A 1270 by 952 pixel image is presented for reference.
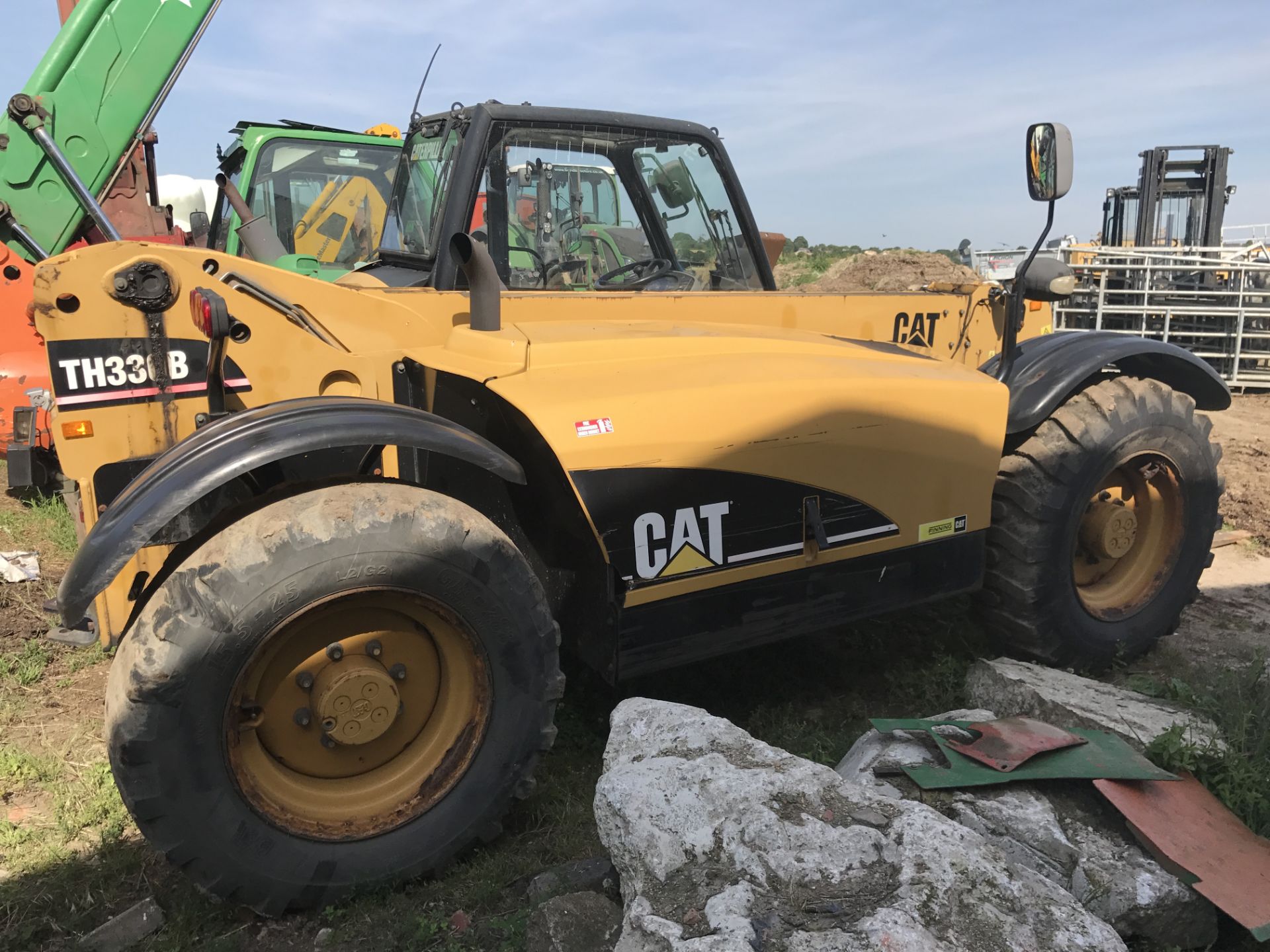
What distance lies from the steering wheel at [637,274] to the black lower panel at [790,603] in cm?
135

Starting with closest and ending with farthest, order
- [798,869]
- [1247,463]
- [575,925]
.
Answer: [798,869] → [575,925] → [1247,463]

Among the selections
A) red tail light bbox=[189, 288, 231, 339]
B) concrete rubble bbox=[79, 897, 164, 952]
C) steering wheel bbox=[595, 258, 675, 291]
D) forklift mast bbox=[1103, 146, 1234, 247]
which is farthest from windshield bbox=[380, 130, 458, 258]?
forklift mast bbox=[1103, 146, 1234, 247]

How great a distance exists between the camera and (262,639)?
2418 mm

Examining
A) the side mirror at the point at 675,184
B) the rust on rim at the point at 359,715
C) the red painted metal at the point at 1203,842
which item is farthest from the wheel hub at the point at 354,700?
the side mirror at the point at 675,184

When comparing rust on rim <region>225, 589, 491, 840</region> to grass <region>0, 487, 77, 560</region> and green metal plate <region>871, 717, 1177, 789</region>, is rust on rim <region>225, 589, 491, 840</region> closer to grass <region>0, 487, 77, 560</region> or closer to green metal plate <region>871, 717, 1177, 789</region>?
green metal plate <region>871, 717, 1177, 789</region>

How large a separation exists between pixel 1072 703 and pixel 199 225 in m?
Result: 6.39

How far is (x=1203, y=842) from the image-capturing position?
2621 millimetres

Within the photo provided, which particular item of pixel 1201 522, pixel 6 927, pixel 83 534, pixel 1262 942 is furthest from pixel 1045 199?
pixel 6 927

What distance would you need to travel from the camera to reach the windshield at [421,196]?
11.6ft

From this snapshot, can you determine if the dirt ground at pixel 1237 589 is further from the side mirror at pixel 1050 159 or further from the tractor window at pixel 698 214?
the tractor window at pixel 698 214

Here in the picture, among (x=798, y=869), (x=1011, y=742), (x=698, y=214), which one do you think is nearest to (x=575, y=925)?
(x=798, y=869)

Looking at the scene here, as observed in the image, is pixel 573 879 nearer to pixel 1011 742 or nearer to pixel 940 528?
pixel 1011 742

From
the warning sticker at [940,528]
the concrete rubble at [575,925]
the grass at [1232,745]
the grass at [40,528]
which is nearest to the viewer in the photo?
the concrete rubble at [575,925]

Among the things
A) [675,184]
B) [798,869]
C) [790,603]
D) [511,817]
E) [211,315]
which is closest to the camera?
[798,869]
